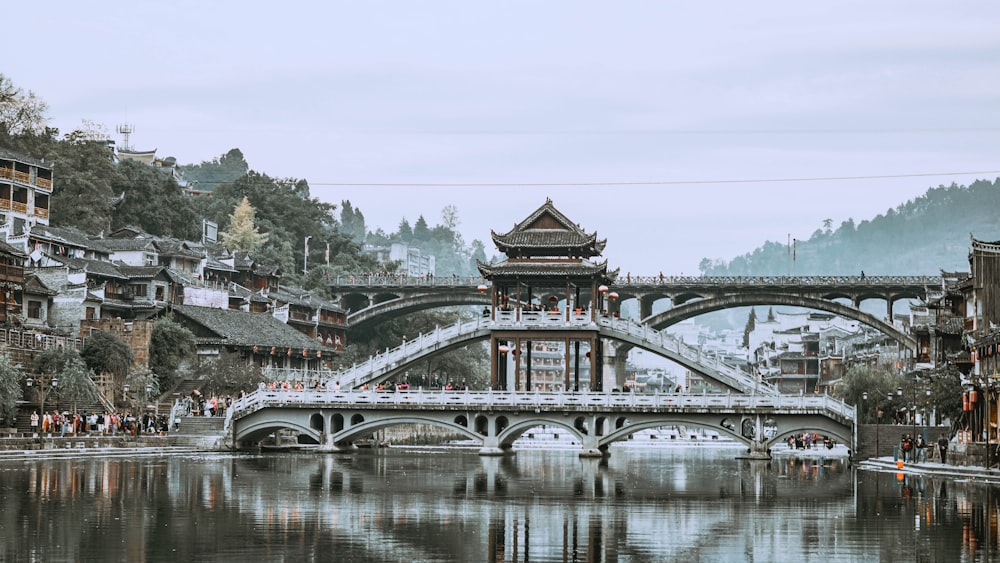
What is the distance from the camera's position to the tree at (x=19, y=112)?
12362 centimetres

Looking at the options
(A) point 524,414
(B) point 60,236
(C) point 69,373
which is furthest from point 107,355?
(A) point 524,414

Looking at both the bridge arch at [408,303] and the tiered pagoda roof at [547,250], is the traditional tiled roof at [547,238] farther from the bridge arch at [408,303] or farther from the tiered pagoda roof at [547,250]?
the bridge arch at [408,303]

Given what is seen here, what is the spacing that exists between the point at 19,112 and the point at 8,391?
221 ft

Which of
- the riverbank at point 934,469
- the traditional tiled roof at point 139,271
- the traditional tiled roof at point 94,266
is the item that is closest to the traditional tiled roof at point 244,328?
the traditional tiled roof at point 139,271

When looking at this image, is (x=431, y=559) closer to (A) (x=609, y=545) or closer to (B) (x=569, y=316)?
(A) (x=609, y=545)

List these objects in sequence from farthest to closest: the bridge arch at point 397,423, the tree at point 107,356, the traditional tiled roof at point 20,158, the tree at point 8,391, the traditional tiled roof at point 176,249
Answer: the traditional tiled roof at point 176,249 < the traditional tiled roof at point 20,158 < the tree at point 107,356 < the bridge arch at point 397,423 < the tree at point 8,391

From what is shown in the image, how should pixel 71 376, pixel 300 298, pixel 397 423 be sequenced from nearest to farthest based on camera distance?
pixel 71 376, pixel 397 423, pixel 300 298

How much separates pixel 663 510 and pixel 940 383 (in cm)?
3517

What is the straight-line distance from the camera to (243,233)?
141 meters

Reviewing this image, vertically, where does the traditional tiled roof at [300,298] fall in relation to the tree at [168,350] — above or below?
above

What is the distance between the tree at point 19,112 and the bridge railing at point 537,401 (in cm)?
6006

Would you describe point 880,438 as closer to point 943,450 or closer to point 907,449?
point 907,449

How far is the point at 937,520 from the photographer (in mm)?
33594

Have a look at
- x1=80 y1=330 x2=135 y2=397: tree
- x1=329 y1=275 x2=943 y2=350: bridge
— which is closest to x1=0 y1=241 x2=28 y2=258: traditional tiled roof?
Answer: x1=80 y1=330 x2=135 y2=397: tree
